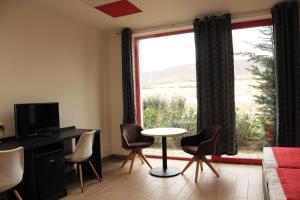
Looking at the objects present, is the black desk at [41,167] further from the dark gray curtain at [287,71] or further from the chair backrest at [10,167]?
the dark gray curtain at [287,71]

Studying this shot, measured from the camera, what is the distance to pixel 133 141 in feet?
15.3

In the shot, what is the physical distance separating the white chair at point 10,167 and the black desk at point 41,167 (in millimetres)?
264

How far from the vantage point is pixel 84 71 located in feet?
15.4

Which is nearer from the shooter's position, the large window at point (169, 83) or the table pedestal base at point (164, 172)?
the table pedestal base at point (164, 172)

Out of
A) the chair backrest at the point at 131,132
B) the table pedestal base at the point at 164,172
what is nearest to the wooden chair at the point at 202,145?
the table pedestal base at the point at 164,172

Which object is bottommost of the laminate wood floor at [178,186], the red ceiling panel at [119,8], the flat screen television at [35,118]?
the laminate wood floor at [178,186]

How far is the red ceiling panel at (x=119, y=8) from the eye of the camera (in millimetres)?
3750

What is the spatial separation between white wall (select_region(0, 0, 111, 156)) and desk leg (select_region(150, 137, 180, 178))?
1.47m

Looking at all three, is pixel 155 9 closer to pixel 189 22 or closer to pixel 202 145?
pixel 189 22

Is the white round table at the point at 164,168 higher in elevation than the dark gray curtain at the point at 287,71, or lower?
lower

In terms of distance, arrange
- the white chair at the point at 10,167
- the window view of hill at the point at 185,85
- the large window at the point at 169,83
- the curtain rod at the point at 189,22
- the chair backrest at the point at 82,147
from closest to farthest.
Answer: the white chair at the point at 10,167
the chair backrest at the point at 82,147
the curtain rod at the point at 189,22
the window view of hill at the point at 185,85
the large window at the point at 169,83

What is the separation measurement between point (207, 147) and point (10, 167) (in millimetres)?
2615

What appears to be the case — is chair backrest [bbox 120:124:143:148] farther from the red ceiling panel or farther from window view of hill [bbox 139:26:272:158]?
the red ceiling panel

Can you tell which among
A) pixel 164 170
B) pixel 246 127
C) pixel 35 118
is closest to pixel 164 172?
pixel 164 170
